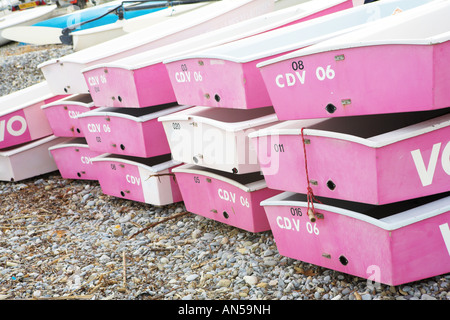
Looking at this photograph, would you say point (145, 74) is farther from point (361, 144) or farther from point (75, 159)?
point (361, 144)

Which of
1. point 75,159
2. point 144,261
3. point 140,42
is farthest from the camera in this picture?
point 75,159

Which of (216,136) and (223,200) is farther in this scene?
(223,200)

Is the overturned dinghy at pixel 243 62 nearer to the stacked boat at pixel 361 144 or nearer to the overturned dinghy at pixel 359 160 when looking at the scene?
the stacked boat at pixel 361 144

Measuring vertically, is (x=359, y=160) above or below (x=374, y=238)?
above

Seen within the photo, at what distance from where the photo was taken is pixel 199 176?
3498 mm

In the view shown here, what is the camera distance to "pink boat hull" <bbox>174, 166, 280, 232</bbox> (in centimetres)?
319

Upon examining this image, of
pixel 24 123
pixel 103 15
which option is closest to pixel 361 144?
pixel 24 123

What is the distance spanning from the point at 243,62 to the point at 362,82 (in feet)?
2.71

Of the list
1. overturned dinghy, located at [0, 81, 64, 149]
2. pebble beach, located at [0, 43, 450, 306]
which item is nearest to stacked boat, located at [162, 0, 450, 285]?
pebble beach, located at [0, 43, 450, 306]

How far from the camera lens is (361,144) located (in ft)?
7.61

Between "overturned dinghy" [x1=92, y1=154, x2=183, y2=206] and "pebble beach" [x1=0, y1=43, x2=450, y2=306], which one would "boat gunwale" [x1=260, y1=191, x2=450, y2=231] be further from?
"overturned dinghy" [x1=92, y1=154, x2=183, y2=206]

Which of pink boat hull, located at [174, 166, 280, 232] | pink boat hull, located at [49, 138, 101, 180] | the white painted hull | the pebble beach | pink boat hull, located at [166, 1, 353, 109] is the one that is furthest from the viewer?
the white painted hull

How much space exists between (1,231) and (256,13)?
10.5 ft

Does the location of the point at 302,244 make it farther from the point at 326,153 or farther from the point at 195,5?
the point at 195,5
